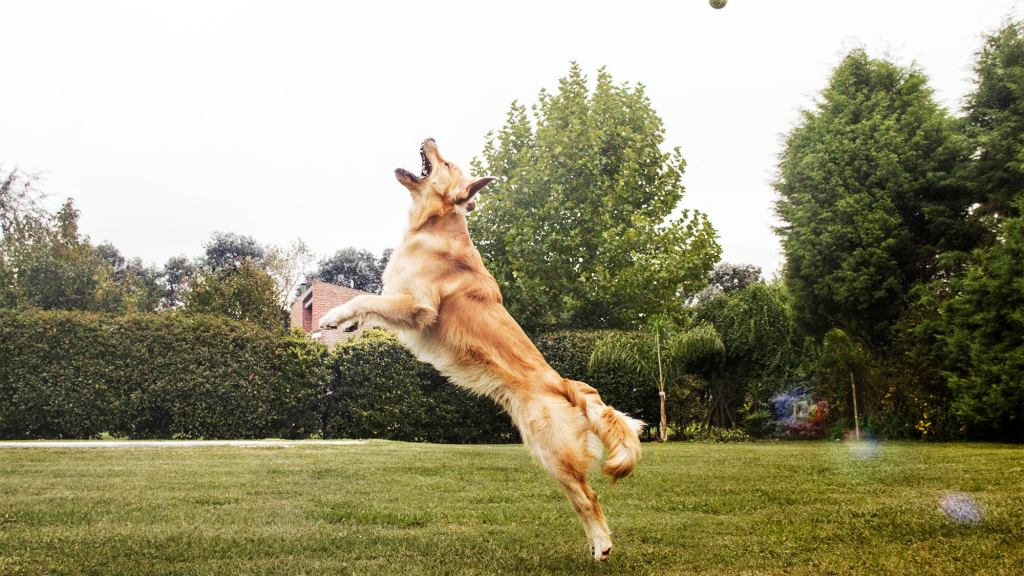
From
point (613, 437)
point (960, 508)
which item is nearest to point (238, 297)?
point (613, 437)

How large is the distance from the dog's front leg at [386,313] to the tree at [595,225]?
1152 centimetres

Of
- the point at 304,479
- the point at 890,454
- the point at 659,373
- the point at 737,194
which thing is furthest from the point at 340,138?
the point at 737,194

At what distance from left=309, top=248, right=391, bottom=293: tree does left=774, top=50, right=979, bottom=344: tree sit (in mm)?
27313

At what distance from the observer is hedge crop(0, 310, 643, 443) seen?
12852 millimetres

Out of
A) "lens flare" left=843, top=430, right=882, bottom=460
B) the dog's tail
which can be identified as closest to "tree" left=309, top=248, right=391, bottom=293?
"lens flare" left=843, top=430, right=882, bottom=460

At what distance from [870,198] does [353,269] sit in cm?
3070

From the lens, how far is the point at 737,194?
56.1 feet

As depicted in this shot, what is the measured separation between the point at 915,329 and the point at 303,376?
37.2ft

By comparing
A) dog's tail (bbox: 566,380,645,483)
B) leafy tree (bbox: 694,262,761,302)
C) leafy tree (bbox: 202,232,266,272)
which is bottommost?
dog's tail (bbox: 566,380,645,483)

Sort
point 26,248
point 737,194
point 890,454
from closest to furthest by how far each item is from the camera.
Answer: point 890,454 → point 737,194 → point 26,248

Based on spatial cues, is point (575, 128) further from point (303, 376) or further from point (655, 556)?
point (655, 556)

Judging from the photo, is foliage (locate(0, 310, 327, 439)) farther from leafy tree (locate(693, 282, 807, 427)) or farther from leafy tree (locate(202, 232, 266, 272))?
leafy tree (locate(202, 232, 266, 272))

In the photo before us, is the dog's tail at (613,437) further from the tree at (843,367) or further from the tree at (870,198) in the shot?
the tree at (870,198)

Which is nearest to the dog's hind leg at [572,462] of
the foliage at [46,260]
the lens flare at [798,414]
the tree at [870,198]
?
the tree at [870,198]
